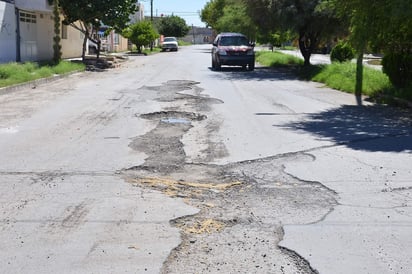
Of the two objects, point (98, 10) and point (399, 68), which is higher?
point (98, 10)

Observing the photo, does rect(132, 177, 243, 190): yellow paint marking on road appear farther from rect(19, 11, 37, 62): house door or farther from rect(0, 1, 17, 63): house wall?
rect(19, 11, 37, 62): house door

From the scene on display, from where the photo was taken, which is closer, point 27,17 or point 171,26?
point 27,17

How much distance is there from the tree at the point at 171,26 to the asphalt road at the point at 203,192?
89.4 m

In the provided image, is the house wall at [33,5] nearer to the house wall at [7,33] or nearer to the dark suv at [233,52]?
the house wall at [7,33]

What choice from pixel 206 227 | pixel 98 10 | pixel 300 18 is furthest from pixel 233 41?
pixel 206 227

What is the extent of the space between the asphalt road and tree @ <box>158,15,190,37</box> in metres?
89.4

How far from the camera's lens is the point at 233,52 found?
27.7m

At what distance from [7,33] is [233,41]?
1096 centimetres

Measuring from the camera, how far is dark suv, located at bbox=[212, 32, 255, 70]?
2780 cm

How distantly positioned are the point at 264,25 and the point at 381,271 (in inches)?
933

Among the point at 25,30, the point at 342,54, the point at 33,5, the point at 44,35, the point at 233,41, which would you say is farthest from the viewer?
the point at 44,35

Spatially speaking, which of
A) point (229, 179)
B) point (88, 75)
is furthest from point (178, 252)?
point (88, 75)

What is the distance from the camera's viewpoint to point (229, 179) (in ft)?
22.4

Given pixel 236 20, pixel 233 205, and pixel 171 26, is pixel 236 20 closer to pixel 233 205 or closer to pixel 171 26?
pixel 233 205
